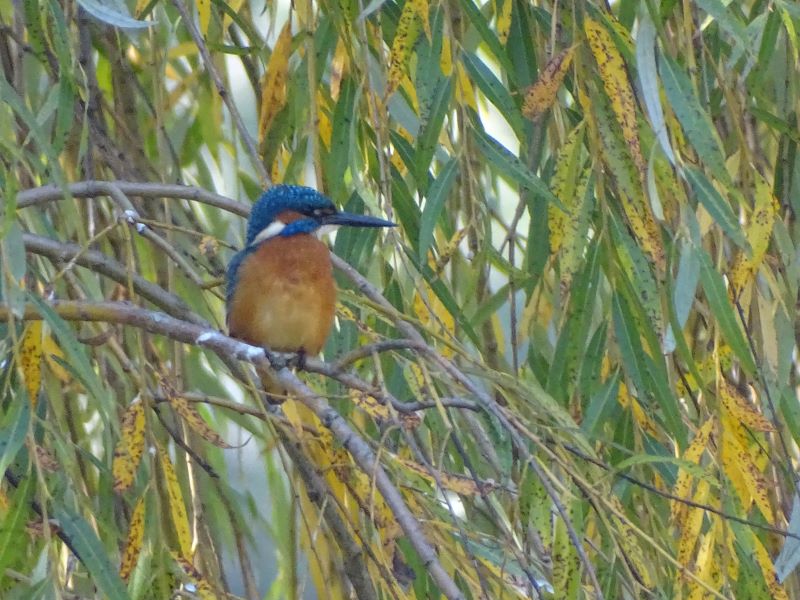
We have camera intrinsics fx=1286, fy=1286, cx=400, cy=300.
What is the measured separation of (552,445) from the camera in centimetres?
149

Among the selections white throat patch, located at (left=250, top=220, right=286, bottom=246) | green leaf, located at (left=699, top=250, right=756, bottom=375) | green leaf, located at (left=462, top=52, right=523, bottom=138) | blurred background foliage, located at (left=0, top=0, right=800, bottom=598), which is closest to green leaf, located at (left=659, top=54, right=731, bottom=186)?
blurred background foliage, located at (left=0, top=0, right=800, bottom=598)

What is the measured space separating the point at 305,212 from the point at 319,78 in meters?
0.55

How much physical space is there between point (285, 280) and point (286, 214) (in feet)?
0.58

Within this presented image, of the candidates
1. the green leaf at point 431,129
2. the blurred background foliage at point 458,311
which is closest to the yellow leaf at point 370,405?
the blurred background foliage at point 458,311

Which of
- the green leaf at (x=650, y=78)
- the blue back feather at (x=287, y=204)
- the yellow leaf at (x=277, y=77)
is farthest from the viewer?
the blue back feather at (x=287, y=204)

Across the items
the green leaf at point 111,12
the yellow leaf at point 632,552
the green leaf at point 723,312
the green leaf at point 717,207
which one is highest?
the green leaf at point 111,12

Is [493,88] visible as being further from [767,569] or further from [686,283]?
[767,569]

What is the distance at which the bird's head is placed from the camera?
2287 mm

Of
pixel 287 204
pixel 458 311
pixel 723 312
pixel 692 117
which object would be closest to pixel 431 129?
pixel 458 311

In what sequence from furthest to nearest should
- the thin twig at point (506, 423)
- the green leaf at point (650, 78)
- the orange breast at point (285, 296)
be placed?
1. the orange breast at point (285, 296)
2. the green leaf at point (650, 78)
3. the thin twig at point (506, 423)

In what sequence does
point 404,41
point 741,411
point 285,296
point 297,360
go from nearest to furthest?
point 741,411
point 404,41
point 297,360
point 285,296

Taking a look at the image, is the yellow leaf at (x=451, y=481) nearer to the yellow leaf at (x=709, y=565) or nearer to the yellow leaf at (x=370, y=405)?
the yellow leaf at (x=370, y=405)

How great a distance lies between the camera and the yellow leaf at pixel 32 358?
4.66 feet

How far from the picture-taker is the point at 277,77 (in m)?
1.80
